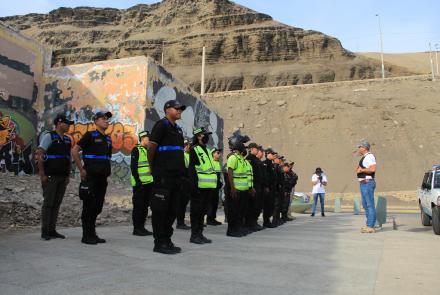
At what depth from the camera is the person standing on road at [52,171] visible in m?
6.58

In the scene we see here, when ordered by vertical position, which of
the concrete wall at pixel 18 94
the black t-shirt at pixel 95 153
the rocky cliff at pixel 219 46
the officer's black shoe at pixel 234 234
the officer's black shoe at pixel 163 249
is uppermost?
the rocky cliff at pixel 219 46

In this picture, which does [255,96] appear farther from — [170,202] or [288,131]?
[170,202]

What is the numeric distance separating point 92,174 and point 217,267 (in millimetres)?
2526

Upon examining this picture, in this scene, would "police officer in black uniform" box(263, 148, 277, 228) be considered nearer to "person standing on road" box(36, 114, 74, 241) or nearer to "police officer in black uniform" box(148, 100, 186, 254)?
"police officer in black uniform" box(148, 100, 186, 254)

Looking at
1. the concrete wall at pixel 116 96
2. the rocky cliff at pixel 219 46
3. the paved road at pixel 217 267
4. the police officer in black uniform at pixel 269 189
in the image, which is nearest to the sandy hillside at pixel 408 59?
the rocky cliff at pixel 219 46

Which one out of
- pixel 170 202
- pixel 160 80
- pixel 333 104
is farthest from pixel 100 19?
pixel 170 202

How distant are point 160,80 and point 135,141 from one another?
240 centimetres

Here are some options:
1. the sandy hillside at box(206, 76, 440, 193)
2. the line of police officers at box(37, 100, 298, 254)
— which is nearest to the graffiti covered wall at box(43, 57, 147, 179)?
the line of police officers at box(37, 100, 298, 254)

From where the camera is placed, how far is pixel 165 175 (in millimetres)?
5621

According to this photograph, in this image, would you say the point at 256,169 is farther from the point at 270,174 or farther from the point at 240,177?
the point at 270,174

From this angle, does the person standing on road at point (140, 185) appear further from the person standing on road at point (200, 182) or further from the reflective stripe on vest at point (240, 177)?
the reflective stripe on vest at point (240, 177)

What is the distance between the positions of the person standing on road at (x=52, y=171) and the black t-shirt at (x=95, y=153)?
57 centimetres

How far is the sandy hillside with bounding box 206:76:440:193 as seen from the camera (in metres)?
34.1

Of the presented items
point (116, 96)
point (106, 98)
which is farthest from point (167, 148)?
point (106, 98)
